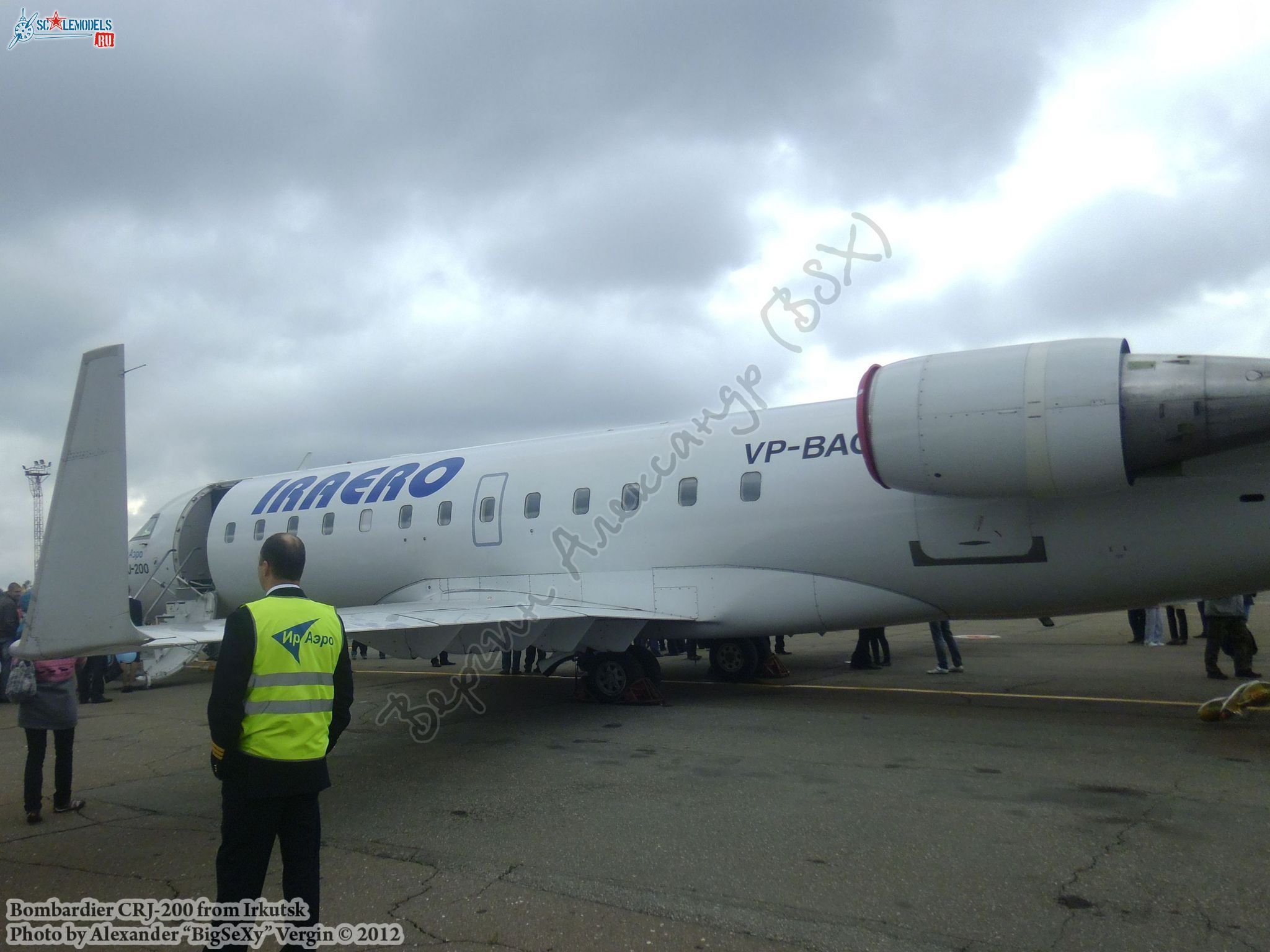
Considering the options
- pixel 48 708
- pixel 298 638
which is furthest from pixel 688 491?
pixel 298 638

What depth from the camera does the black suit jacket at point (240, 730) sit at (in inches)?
133

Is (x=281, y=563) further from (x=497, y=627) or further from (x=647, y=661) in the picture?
(x=647, y=661)

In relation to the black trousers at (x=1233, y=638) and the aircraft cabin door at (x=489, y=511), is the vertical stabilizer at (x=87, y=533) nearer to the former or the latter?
the aircraft cabin door at (x=489, y=511)

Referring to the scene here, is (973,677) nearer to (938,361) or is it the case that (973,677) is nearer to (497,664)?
(938,361)

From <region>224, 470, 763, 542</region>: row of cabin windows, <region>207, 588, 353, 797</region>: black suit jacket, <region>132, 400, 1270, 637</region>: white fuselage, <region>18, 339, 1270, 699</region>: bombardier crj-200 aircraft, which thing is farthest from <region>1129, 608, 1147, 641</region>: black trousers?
<region>207, 588, 353, 797</region>: black suit jacket

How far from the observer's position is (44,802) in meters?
6.97

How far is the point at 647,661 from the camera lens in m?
11.1

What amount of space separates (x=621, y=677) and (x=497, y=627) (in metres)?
2.50

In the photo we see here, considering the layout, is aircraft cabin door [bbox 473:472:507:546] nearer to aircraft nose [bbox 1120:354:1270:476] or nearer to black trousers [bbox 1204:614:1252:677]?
aircraft nose [bbox 1120:354:1270:476]

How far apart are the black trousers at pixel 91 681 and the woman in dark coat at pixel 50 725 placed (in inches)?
320

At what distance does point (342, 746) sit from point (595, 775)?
128 inches

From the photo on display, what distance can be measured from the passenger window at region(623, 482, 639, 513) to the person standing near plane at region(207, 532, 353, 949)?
7298 mm

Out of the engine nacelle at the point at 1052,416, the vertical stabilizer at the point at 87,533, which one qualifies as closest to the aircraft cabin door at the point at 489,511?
the engine nacelle at the point at 1052,416

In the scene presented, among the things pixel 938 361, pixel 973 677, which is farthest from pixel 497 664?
pixel 938 361
